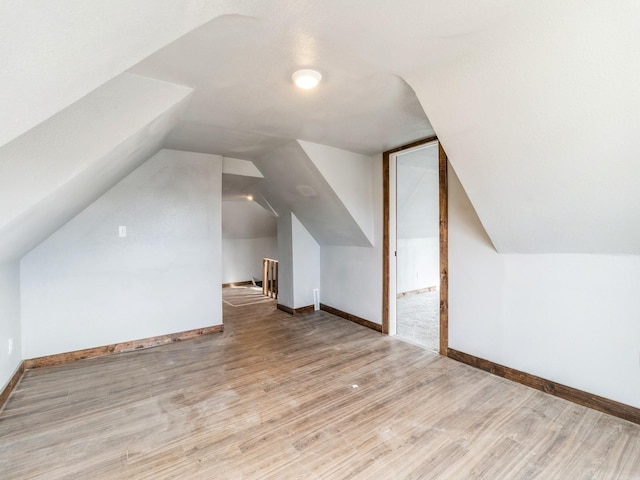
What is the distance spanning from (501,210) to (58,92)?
2431mm

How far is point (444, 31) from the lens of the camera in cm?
137

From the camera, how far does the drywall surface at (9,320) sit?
7.15 ft

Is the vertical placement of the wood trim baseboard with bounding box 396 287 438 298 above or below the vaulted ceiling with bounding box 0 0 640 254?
below

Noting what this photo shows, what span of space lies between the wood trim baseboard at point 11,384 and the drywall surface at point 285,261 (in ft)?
9.41

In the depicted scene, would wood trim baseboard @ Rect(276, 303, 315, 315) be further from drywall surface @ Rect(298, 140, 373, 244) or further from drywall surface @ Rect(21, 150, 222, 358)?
drywall surface @ Rect(298, 140, 373, 244)

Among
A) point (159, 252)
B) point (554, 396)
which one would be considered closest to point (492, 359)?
point (554, 396)

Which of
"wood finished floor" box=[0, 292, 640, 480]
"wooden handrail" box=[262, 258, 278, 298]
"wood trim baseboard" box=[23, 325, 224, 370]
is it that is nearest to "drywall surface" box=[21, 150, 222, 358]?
"wood trim baseboard" box=[23, 325, 224, 370]

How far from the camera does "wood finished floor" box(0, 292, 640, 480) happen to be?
1.56 m

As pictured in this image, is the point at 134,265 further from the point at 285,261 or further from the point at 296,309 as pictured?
the point at 296,309

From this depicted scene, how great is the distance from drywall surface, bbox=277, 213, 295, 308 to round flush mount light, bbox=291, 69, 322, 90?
2.72m

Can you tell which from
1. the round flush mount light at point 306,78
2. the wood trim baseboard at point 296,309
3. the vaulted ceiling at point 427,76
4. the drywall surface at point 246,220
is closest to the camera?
the vaulted ceiling at point 427,76

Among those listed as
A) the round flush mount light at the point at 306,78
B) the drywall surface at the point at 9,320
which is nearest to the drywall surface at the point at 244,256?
the drywall surface at the point at 9,320

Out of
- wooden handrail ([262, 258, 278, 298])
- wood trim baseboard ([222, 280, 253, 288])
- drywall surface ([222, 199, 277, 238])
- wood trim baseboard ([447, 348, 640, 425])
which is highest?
drywall surface ([222, 199, 277, 238])

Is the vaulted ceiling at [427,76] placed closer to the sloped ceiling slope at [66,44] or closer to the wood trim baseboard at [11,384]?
the sloped ceiling slope at [66,44]
